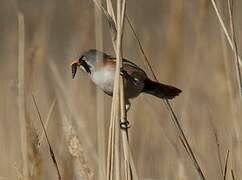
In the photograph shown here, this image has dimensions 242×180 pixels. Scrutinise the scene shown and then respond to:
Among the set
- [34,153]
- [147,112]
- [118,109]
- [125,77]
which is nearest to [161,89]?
[125,77]

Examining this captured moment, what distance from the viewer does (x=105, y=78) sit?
2064 mm

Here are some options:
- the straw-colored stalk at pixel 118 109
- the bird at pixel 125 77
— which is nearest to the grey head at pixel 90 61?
the bird at pixel 125 77

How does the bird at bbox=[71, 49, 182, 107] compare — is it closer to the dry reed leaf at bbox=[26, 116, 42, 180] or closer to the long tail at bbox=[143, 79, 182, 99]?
the long tail at bbox=[143, 79, 182, 99]

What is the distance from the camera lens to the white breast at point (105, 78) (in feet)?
6.69

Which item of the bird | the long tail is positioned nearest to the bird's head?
the bird

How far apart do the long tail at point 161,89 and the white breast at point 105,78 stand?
0.09 meters

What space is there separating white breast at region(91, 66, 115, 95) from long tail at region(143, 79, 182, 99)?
88mm

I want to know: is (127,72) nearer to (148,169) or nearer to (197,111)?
(148,169)

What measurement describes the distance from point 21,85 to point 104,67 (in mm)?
203

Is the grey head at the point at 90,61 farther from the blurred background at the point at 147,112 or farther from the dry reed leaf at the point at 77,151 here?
the dry reed leaf at the point at 77,151

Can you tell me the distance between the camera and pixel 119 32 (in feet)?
5.87

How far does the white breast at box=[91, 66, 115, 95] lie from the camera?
204 centimetres

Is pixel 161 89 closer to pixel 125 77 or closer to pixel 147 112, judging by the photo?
pixel 125 77

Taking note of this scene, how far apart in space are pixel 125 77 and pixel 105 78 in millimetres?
50
